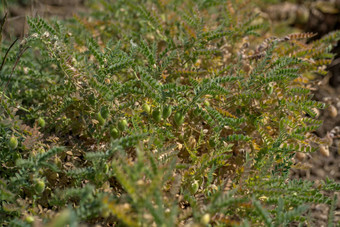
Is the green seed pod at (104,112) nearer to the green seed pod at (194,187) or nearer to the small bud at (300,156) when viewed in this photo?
the green seed pod at (194,187)

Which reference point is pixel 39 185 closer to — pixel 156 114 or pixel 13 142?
pixel 13 142

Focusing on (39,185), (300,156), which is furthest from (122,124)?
(300,156)

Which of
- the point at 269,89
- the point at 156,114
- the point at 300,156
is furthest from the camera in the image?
the point at 300,156

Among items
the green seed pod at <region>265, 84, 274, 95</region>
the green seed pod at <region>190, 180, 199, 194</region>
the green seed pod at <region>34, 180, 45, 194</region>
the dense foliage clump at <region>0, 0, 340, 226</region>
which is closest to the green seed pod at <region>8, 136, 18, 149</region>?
the dense foliage clump at <region>0, 0, 340, 226</region>

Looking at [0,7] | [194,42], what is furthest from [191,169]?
[0,7]

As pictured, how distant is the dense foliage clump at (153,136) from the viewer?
1479mm

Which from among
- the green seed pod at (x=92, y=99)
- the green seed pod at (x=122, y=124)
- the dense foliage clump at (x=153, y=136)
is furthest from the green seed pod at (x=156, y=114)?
the green seed pod at (x=92, y=99)

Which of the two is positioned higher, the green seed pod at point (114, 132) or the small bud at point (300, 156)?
the green seed pod at point (114, 132)

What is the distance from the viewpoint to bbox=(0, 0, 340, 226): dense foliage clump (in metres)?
1.48

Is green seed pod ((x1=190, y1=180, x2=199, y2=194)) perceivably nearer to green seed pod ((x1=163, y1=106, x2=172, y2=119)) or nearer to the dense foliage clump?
the dense foliage clump

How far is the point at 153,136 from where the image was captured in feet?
5.56

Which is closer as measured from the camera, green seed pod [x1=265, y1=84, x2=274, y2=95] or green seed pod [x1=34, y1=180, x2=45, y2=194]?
green seed pod [x1=34, y1=180, x2=45, y2=194]

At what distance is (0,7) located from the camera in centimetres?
310

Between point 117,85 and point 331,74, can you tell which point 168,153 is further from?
point 331,74
